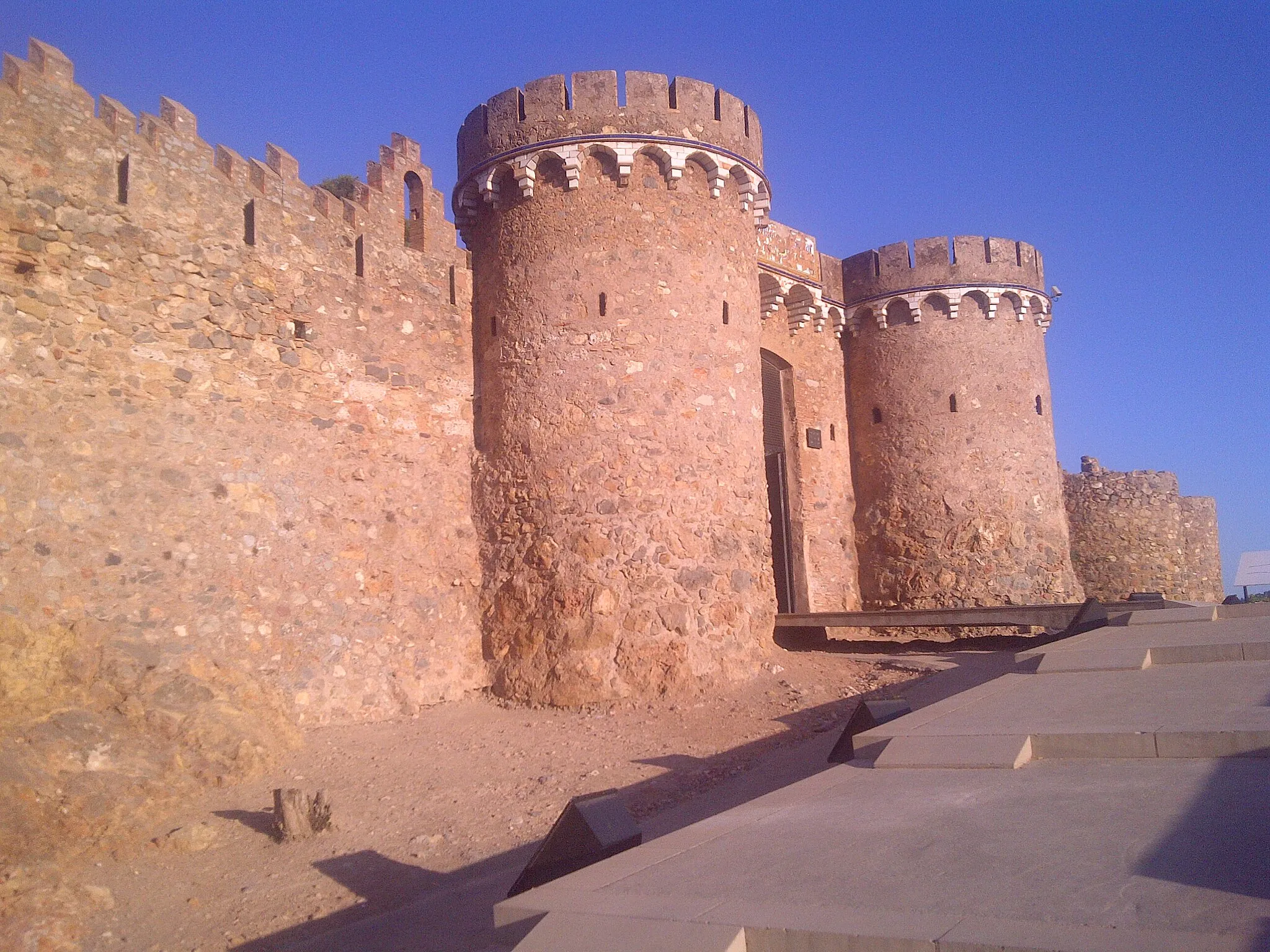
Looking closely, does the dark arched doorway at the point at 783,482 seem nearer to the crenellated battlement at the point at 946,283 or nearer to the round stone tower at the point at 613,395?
the crenellated battlement at the point at 946,283

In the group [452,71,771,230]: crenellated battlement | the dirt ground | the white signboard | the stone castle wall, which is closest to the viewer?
the dirt ground

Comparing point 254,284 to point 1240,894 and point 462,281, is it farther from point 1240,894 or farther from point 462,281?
point 1240,894

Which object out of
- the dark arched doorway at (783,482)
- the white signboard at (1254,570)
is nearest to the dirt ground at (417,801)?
the dark arched doorway at (783,482)

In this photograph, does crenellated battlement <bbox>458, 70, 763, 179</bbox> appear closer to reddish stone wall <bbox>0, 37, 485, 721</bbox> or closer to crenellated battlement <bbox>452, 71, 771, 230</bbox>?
crenellated battlement <bbox>452, 71, 771, 230</bbox>

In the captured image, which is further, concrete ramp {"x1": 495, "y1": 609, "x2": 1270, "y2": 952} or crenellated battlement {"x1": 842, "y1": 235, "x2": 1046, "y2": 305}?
crenellated battlement {"x1": 842, "y1": 235, "x2": 1046, "y2": 305}

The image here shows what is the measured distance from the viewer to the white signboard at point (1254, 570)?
24.5 m

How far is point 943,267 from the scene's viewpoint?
50.3 feet

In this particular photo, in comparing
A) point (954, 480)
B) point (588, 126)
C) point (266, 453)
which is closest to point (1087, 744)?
point (266, 453)

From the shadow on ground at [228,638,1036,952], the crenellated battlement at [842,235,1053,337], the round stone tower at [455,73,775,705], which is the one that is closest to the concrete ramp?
the shadow on ground at [228,638,1036,952]

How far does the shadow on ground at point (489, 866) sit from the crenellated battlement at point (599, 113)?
6.04 m

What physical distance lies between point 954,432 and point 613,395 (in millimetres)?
7523

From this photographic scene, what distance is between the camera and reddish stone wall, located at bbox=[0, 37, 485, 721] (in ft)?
22.7

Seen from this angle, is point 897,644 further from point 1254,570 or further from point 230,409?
point 1254,570

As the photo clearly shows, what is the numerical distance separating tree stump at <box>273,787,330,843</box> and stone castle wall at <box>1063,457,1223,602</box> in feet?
55.1
